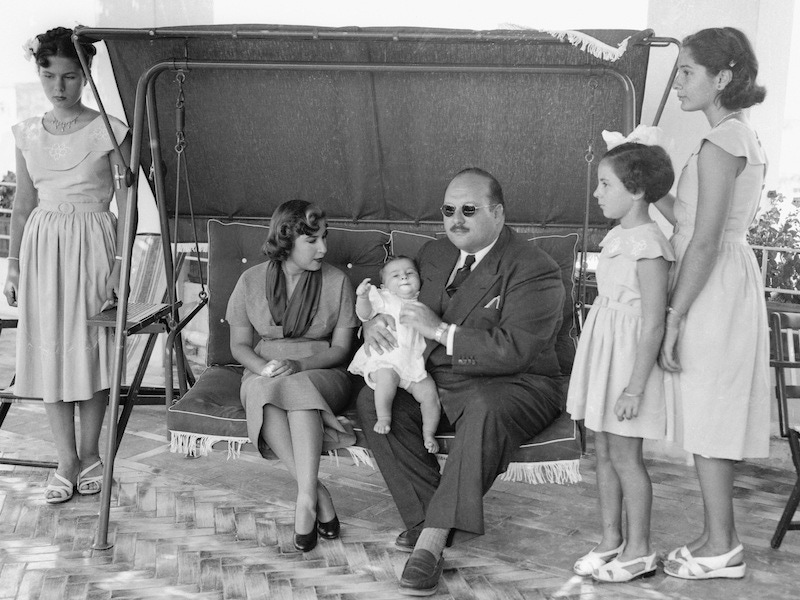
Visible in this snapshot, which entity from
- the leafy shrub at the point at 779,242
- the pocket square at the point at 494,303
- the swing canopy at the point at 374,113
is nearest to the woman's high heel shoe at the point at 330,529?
the pocket square at the point at 494,303

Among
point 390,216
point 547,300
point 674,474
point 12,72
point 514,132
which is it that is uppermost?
point 12,72

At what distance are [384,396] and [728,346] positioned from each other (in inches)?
48.0

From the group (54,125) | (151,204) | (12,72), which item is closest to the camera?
(54,125)

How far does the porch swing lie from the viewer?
3.32m

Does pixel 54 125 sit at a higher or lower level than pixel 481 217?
higher

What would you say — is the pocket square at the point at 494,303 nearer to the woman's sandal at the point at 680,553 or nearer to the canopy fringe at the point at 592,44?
the canopy fringe at the point at 592,44

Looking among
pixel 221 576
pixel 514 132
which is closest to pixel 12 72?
pixel 514 132

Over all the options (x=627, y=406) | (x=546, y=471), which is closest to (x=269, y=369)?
(x=546, y=471)

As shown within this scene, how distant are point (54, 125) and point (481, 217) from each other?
6.05 feet

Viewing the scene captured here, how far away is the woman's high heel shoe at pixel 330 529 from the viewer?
10.9ft

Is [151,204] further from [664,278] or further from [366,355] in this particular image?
[664,278]

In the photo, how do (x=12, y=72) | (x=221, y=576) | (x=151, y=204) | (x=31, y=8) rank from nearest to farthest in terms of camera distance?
(x=221, y=576)
(x=151, y=204)
(x=31, y=8)
(x=12, y=72)

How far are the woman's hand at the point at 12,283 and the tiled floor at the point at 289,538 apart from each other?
0.85 m

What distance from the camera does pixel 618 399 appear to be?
9.57 feet
